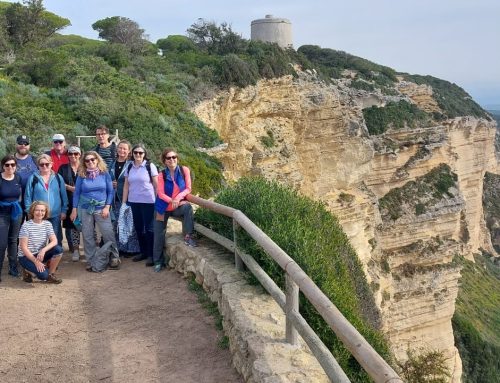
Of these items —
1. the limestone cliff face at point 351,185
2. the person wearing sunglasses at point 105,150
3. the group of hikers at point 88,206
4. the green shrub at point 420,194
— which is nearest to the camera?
the group of hikers at point 88,206

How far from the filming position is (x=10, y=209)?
6.29 meters

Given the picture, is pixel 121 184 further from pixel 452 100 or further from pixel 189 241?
pixel 452 100

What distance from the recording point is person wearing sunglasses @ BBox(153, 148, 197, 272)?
630cm

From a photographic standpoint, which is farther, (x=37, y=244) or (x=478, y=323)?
(x=478, y=323)

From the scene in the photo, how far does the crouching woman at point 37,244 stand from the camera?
5980 mm

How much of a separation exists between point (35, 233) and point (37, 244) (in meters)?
0.13

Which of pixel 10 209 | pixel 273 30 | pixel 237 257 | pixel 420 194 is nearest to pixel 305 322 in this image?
pixel 237 257

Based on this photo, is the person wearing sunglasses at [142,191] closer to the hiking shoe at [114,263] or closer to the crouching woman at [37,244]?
the hiking shoe at [114,263]

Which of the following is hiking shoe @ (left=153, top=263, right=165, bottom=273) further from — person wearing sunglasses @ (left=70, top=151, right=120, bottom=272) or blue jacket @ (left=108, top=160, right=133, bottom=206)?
blue jacket @ (left=108, top=160, right=133, bottom=206)

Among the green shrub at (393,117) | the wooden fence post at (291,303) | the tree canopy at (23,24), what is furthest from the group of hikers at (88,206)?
the green shrub at (393,117)

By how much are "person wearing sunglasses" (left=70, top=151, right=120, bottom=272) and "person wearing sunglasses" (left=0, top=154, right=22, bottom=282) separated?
662mm

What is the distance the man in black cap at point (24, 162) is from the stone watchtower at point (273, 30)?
3776 centimetres

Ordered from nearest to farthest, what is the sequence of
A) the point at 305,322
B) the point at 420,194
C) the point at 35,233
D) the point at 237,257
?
the point at 305,322 → the point at 237,257 → the point at 35,233 → the point at 420,194

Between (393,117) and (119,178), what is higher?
(393,117)
